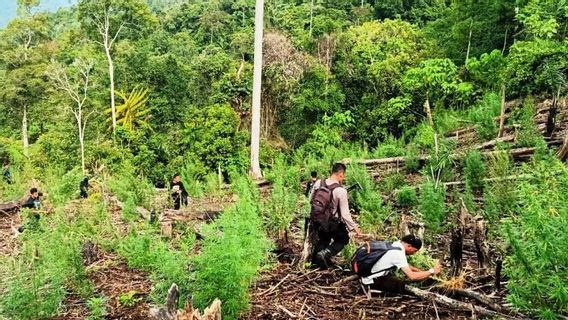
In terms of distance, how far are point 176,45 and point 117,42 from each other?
9.59 meters

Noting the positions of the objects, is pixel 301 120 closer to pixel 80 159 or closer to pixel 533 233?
pixel 80 159

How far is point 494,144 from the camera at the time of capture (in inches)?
433

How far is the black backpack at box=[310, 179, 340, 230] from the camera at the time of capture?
6.68 meters

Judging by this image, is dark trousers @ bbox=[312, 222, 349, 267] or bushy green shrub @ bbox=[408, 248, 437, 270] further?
dark trousers @ bbox=[312, 222, 349, 267]

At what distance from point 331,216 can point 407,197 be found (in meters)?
3.43

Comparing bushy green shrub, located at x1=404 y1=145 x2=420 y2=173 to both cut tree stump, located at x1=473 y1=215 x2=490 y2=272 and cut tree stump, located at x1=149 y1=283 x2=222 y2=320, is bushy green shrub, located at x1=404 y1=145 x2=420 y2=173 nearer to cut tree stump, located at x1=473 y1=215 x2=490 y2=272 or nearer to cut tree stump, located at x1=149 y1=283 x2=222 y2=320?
cut tree stump, located at x1=473 y1=215 x2=490 y2=272

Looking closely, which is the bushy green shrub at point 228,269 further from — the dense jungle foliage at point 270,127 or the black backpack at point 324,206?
the black backpack at point 324,206

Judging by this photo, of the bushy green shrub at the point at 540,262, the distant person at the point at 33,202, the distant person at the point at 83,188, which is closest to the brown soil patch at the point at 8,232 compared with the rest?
the distant person at the point at 33,202

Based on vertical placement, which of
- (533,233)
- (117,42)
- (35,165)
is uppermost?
(117,42)

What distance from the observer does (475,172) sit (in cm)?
943

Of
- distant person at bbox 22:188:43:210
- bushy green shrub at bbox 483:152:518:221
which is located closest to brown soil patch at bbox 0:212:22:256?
distant person at bbox 22:188:43:210

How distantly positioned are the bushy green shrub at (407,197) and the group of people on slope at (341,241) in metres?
2.96

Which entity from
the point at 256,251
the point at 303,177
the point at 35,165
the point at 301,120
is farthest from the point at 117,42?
the point at 256,251

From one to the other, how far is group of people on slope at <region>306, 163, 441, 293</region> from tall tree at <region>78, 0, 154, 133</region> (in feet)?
72.0
